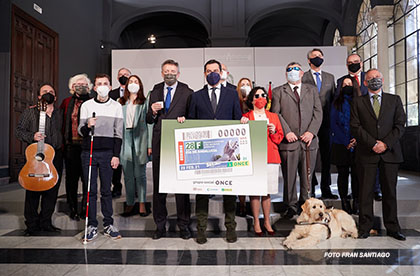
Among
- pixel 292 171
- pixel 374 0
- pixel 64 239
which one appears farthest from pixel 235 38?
pixel 64 239

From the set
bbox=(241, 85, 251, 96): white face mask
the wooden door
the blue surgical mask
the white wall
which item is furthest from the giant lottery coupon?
the white wall

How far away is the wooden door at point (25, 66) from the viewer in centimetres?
625

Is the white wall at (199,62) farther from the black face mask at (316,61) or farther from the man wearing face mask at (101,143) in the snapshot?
the man wearing face mask at (101,143)

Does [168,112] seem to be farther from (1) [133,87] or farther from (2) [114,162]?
(2) [114,162]

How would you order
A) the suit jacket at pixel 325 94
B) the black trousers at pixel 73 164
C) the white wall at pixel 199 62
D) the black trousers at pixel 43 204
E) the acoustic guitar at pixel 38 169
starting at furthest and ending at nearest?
the white wall at pixel 199 62, the suit jacket at pixel 325 94, the black trousers at pixel 73 164, the black trousers at pixel 43 204, the acoustic guitar at pixel 38 169

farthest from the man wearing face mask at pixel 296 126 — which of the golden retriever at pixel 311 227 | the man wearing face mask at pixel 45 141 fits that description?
the man wearing face mask at pixel 45 141

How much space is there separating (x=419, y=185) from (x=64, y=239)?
5.09m

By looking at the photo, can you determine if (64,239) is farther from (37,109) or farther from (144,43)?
(144,43)

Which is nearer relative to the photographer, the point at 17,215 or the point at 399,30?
the point at 17,215

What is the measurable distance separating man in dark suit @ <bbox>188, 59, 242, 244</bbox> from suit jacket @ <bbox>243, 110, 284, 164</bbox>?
25 cm

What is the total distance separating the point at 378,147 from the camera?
3.21 meters

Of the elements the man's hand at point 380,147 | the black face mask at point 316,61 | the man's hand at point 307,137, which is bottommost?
the man's hand at point 380,147

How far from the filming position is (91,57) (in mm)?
9727

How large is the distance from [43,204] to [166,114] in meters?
1.66
